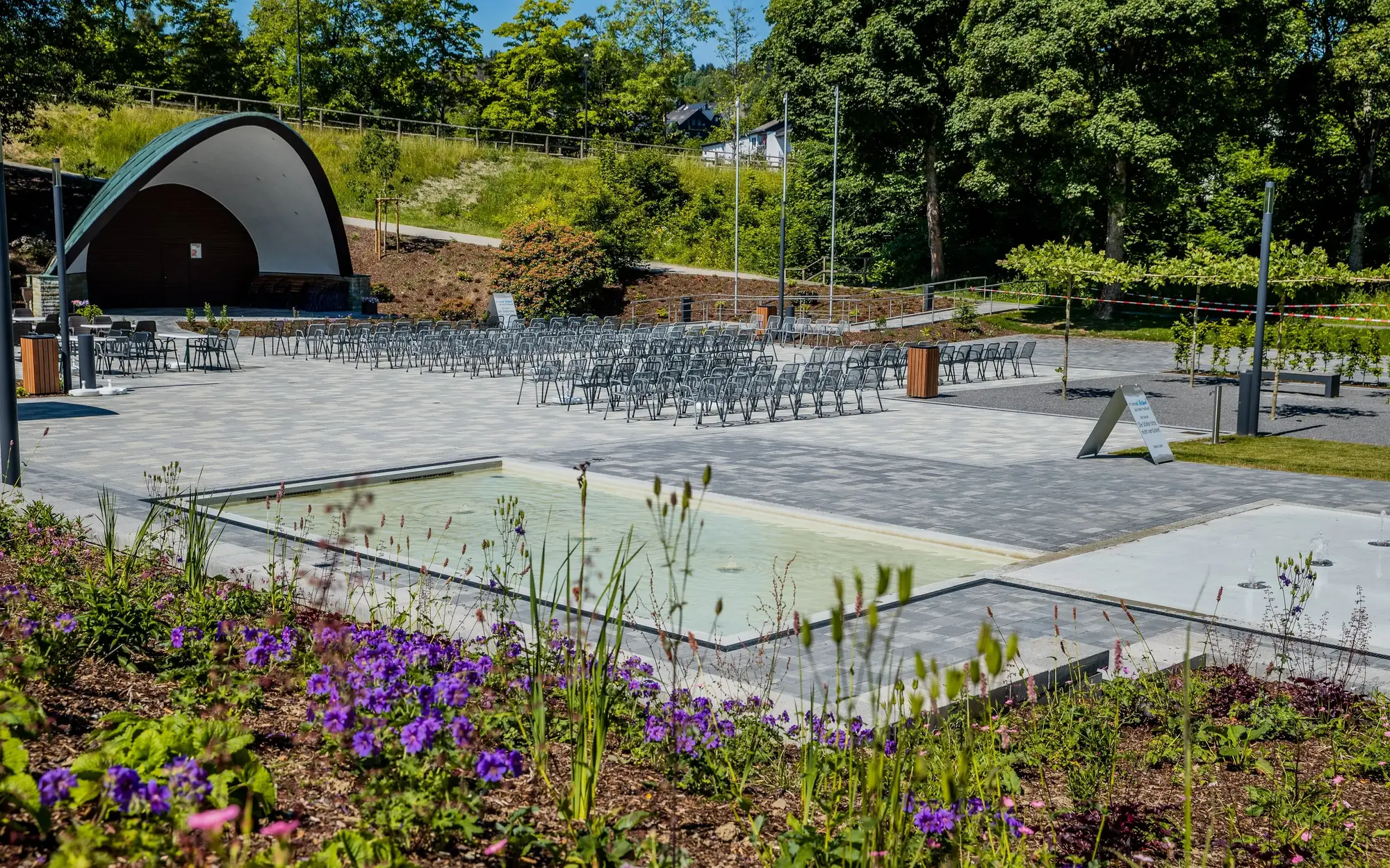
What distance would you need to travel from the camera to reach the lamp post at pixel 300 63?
2232 inches

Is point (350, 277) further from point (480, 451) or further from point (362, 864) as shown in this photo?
point (362, 864)

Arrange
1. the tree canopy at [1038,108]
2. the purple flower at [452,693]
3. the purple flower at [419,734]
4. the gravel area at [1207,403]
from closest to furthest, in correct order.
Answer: the purple flower at [419,734], the purple flower at [452,693], the gravel area at [1207,403], the tree canopy at [1038,108]

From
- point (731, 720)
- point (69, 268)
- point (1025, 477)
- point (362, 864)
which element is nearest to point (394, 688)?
point (362, 864)

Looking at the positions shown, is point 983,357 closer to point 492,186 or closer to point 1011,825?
point 1011,825

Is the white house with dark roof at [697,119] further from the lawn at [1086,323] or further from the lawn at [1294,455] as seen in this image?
the lawn at [1294,455]

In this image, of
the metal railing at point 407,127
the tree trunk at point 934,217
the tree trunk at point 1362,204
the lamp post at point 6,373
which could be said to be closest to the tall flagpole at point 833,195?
the tree trunk at point 934,217

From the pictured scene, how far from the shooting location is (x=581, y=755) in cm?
357

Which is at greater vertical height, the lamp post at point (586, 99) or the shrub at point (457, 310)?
the lamp post at point (586, 99)

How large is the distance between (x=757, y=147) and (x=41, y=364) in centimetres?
6490

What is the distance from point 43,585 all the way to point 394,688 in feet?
10.6

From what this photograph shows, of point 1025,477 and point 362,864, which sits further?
point 1025,477

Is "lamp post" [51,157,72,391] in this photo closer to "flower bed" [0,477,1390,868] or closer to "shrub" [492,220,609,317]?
"flower bed" [0,477,1390,868]

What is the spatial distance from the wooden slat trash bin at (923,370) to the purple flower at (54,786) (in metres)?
18.4

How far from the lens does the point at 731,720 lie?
14.9 ft
